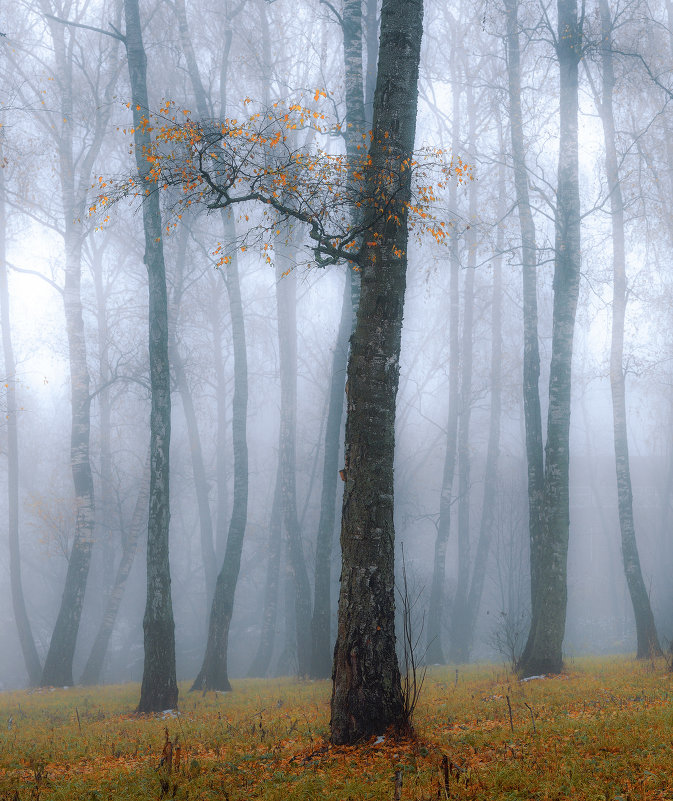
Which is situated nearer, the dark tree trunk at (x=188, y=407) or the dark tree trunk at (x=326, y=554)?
the dark tree trunk at (x=326, y=554)

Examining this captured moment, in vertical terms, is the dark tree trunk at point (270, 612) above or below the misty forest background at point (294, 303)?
below

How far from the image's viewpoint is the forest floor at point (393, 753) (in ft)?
12.4

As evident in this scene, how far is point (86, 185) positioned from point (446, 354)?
18.6 m

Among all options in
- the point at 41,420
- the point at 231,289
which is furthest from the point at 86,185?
the point at 41,420

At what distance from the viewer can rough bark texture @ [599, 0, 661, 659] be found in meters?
11.5

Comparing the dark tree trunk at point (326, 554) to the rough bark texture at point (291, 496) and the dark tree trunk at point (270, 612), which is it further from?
the dark tree trunk at point (270, 612)

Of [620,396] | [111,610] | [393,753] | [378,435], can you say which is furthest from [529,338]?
[111,610]

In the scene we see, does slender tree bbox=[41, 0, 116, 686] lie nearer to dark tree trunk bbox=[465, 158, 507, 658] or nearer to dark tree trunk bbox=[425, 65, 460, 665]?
dark tree trunk bbox=[425, 65, 460, 665]

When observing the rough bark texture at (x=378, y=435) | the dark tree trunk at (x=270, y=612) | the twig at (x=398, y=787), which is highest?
the rough bark texture at (x=378, y=435)

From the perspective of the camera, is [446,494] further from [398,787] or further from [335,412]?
[398,787]

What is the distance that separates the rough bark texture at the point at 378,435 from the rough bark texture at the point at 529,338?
581 cm

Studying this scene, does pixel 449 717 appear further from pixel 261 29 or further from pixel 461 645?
pixel 261 29

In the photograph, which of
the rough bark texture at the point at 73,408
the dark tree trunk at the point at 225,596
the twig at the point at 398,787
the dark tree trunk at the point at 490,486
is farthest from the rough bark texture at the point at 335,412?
the dark tree trunk at the point at 490,486

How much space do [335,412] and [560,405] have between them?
15.8 feet
